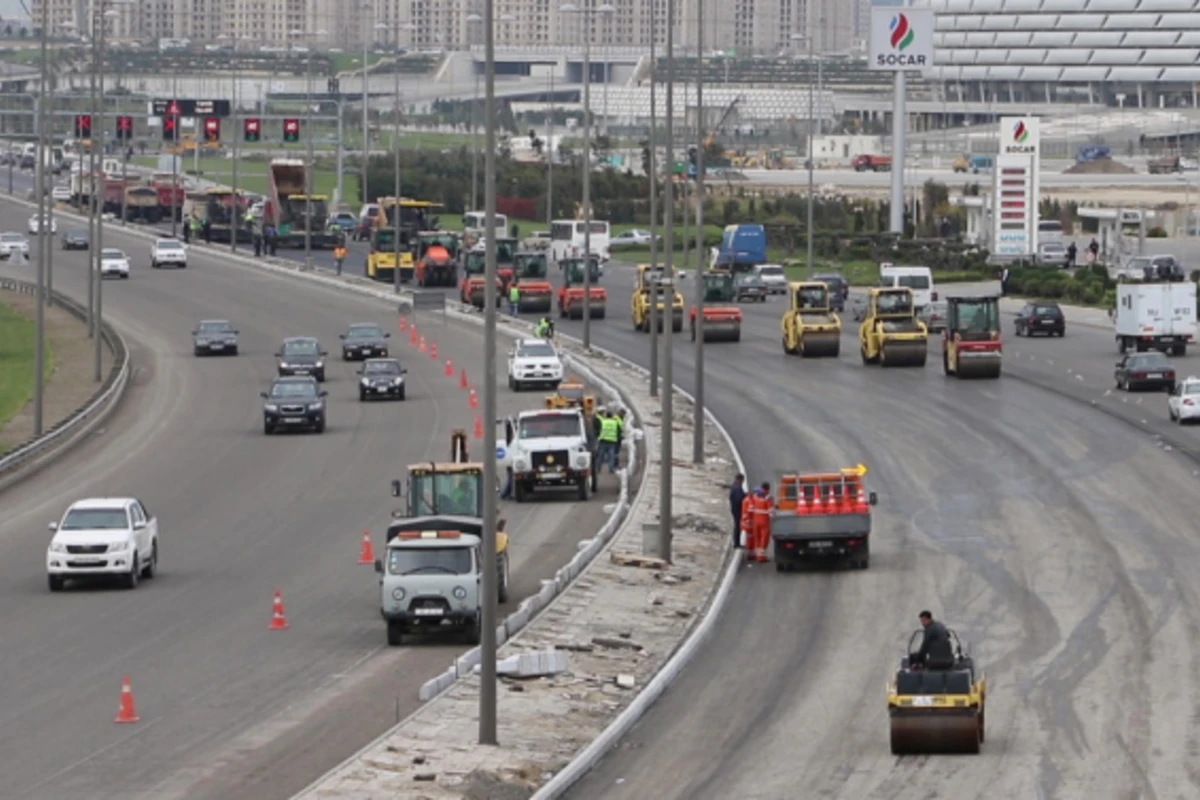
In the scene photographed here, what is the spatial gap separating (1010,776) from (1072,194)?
142993 mm

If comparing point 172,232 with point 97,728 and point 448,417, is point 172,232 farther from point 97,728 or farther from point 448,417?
point 97,728

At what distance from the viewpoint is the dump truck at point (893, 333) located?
245 ft

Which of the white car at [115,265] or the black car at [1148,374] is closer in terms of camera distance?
the black car at [1148,374]

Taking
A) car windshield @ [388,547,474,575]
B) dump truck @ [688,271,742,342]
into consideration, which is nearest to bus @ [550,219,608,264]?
dump truck @ [688,271,742,342]

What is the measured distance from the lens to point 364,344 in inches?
3167

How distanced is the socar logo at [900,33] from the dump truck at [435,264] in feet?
107

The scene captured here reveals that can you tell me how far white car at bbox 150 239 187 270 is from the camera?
11750 centimetres

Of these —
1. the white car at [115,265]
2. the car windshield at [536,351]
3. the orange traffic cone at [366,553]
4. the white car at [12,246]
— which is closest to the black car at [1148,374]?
the car windshield at [536,351]

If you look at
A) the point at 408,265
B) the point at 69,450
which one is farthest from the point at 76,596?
the point at 408,265

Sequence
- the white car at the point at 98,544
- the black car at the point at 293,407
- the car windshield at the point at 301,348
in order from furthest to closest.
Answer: the car windshield at the point at 301,348 → the black car at the point at 293,407 → the white car at the point at 98,544

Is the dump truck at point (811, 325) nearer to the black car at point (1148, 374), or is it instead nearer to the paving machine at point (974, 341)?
the paving machine at point (974, 341)

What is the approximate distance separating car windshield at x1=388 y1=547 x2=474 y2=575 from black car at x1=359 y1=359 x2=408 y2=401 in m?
35.1

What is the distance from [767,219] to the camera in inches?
5886

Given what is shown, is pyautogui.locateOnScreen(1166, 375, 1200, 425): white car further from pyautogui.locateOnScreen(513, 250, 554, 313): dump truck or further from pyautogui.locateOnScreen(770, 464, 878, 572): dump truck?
pyautogui.locateOnScreen(513, 250, 554, 313): dump truck
